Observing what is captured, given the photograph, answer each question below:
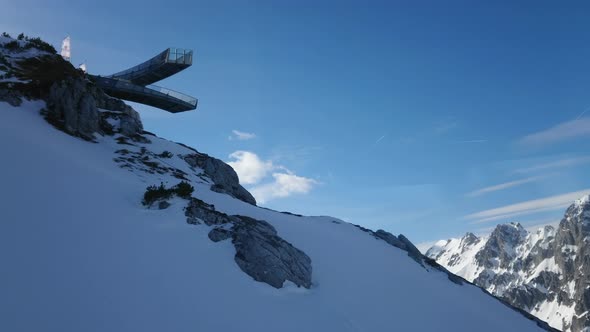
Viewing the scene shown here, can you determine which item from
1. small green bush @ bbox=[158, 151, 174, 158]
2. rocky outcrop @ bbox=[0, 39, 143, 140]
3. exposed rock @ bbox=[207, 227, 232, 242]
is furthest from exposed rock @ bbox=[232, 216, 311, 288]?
rocky outcrop @ bbox=[0, 39, 143, 140]

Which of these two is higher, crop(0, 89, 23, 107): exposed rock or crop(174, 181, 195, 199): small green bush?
crop(0, 89, 23, 107): exposed rock

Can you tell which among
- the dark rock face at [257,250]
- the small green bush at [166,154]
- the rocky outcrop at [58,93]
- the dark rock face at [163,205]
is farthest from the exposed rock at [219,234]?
the small green bush at [166,154]

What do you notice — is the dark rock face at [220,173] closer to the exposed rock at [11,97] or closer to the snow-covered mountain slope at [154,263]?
the snow-covered mountain slope at [154,263]

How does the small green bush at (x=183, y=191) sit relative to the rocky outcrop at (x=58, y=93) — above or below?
below

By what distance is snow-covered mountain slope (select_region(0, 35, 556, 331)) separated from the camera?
375 inches

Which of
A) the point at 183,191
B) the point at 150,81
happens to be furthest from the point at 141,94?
the point at 183,191

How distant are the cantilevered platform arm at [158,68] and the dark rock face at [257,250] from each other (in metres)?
31.6

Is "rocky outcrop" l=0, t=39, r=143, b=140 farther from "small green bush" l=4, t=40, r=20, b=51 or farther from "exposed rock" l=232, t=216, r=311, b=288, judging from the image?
"exposed rock" l=232, t=216, r=311, b=288

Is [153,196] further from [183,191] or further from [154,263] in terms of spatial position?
[154,263]

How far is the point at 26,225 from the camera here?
11805 mm

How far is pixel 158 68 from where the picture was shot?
149ft

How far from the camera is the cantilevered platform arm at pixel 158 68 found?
44.9m

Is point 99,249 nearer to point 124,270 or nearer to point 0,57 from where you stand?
point 124,270

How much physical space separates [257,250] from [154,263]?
14.3ft
